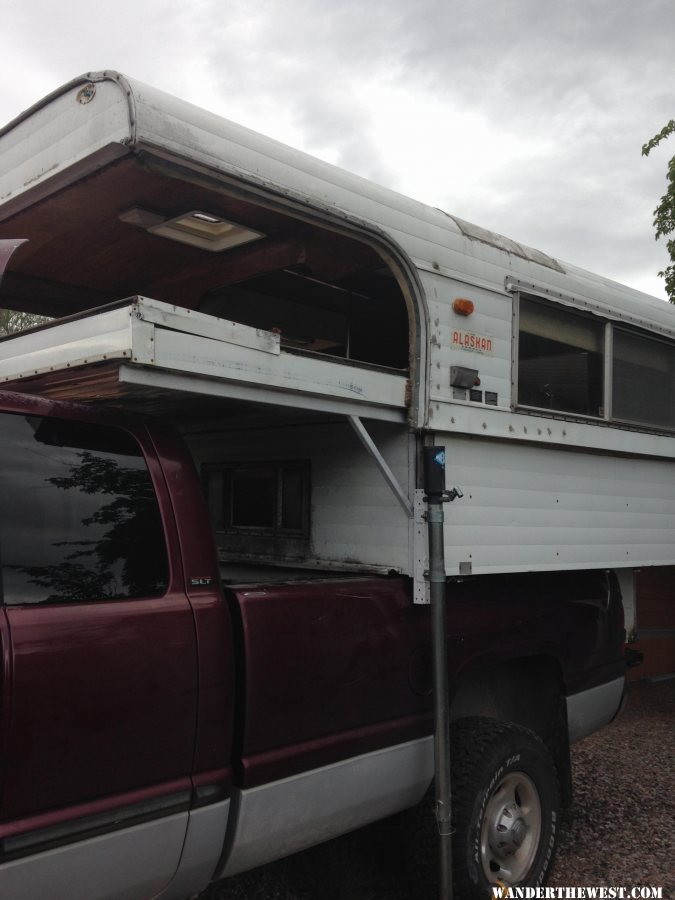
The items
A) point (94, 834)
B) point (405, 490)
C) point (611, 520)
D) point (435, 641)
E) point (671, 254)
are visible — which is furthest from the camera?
point (671, 254)

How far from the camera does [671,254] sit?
11.0 m

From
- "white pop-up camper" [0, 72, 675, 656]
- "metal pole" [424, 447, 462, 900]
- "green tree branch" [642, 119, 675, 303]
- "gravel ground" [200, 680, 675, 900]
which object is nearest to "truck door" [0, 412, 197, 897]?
"white pop-up camper" [0, 72, 675, 656]

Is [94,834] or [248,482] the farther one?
[248,482]

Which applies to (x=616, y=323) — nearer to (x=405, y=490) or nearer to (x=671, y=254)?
(x=405, y=490)

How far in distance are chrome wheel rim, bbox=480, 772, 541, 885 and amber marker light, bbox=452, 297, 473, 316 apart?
6.78 ft

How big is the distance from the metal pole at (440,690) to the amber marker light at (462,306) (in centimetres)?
91

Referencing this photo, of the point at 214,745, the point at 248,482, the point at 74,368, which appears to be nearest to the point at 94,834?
the point at 214,745

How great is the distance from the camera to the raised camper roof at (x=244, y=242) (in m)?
2.87

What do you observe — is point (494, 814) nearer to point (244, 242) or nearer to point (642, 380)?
point (642, 380)

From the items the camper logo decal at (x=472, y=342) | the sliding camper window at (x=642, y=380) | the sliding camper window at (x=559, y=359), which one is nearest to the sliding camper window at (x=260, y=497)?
the camper logo decal at (x=472, y=342)

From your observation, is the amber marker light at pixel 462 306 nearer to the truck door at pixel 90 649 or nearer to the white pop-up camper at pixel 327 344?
the white pop-up camper at pixel 327 344

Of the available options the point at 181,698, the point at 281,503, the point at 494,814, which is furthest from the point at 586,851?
the point at 181,698

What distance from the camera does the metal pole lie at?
319 cm

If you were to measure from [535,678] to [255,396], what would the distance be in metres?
2.31
